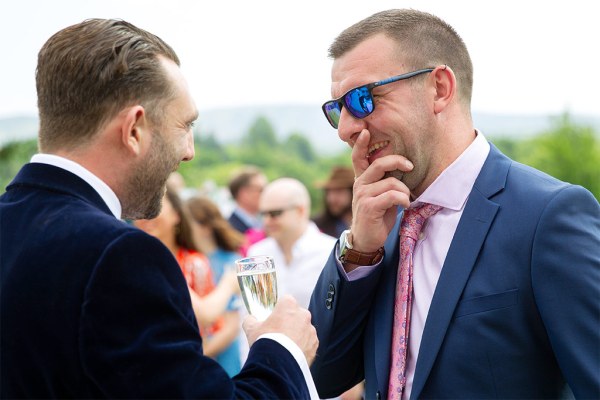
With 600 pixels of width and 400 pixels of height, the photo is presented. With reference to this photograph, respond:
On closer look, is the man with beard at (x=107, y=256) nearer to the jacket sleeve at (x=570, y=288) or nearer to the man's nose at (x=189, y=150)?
the man's nose at (x=189, y=150)

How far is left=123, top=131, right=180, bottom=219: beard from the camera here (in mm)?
2277

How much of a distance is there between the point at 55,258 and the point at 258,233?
6.30 meters

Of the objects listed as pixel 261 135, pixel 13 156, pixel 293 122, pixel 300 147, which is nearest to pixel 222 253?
pixel 13 156

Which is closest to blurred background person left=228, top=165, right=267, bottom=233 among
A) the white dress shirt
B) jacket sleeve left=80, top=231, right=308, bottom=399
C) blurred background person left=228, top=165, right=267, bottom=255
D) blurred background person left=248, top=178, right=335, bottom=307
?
blurred background person left=228, top=165, right=267, bottom=255

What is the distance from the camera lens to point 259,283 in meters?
2.56

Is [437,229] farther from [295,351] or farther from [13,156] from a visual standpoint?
[13,156]

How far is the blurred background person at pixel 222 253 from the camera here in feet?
19.5

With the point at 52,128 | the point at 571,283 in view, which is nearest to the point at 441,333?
the point at 571,283

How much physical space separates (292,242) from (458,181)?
3.73 metres

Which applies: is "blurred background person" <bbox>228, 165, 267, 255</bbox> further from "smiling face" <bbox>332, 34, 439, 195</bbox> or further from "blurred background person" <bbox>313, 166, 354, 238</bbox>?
"smiling face" <bbox>332, 34, 439, 195</bbox>

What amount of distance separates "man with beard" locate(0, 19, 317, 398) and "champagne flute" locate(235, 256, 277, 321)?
13cm

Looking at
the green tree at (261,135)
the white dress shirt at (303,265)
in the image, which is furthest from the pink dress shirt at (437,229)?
the green tree at (261,135)

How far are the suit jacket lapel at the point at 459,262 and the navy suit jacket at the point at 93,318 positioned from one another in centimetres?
75

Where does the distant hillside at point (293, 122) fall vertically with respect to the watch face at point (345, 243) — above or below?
below
